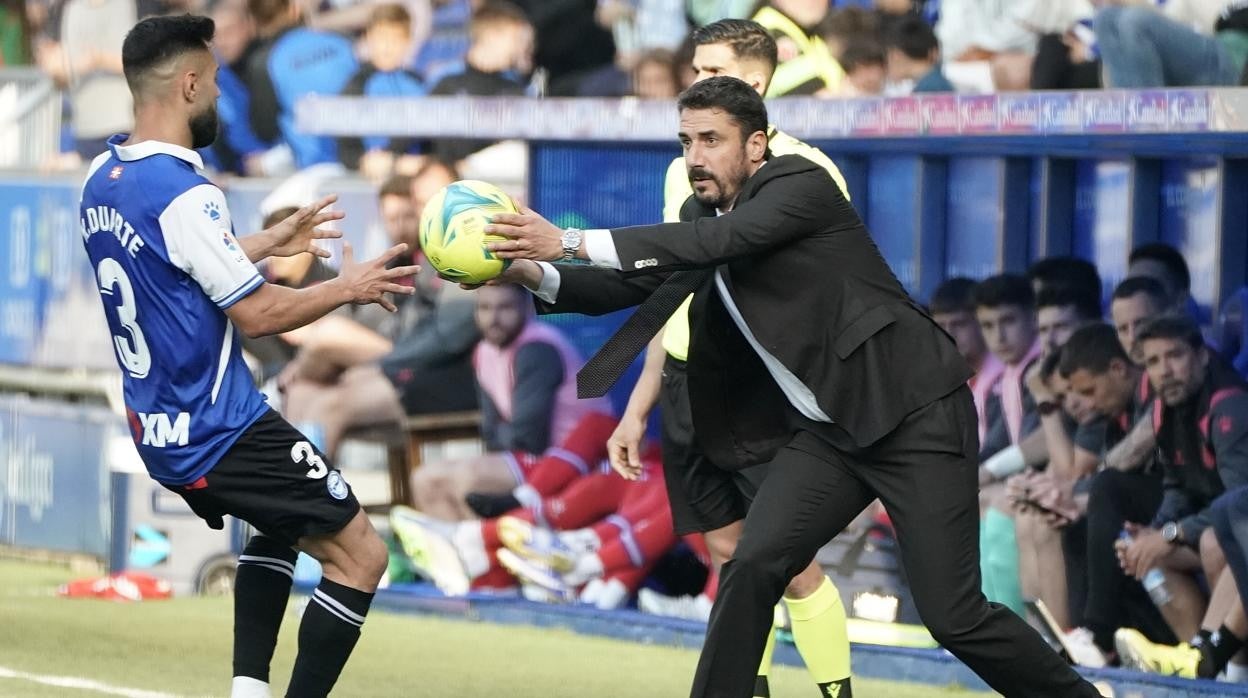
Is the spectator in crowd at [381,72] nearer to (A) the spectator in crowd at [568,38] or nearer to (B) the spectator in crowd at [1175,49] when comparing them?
(A) the spectator in crowd at [568,38]

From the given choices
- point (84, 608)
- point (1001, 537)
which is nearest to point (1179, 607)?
point (1001, 537)

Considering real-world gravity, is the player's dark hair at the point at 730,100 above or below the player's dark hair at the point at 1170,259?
above

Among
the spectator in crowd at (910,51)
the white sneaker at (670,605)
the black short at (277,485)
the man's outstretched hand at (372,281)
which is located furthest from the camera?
the spectator in crowd at (910,51)

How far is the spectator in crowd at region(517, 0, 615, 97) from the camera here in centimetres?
1162

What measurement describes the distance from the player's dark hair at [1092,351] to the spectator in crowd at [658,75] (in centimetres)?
285

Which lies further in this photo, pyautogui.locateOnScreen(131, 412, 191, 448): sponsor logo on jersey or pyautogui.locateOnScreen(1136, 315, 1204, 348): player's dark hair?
pyautogui.locateOnScreen(1136, 315, 1204, 348): player's dark hair

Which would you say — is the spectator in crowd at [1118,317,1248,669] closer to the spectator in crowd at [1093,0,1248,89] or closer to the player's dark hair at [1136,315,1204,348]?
the player's dark hair at [1136,315,1204,348]

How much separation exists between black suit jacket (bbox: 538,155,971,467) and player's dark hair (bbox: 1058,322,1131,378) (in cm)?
246

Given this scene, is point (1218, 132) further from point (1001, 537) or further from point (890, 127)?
point (1001, 537)

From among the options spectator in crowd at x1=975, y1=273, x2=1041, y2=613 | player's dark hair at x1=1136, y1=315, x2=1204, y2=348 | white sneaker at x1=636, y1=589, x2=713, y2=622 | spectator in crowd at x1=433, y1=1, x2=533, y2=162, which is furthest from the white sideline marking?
spectator in crowd at x1=433, y1=1, x2=533, y2=162

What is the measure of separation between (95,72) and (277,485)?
359 inches

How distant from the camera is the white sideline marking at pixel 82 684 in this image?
745cm

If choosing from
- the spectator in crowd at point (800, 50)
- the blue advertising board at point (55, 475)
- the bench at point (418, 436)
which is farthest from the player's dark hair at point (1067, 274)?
the blue advertising board at point (55, 475)

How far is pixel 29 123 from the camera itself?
570 inches
